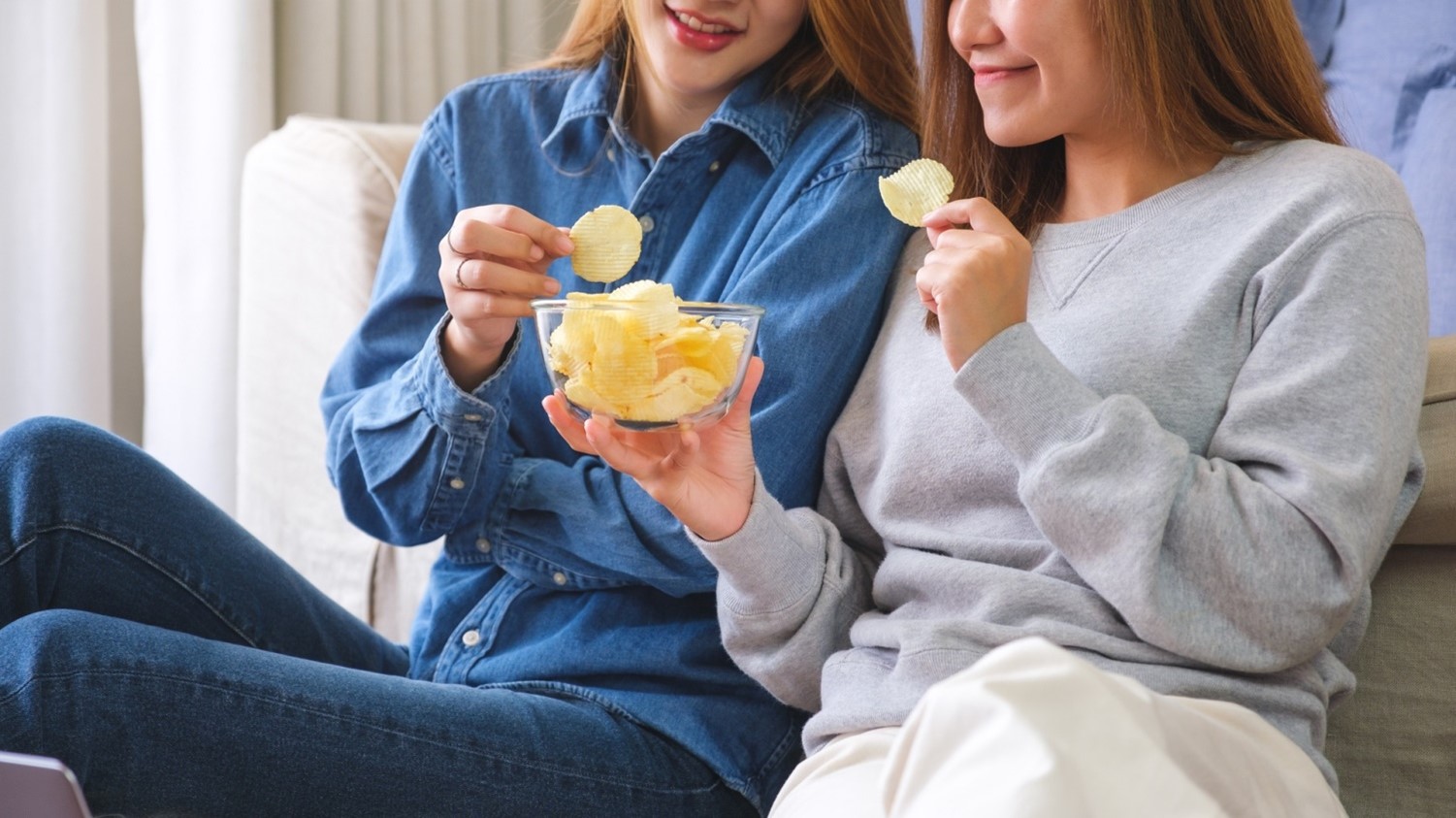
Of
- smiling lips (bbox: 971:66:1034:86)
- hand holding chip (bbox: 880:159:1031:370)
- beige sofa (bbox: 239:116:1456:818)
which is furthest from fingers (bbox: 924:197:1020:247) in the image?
beige sofa (bbox: 239:116:1456:818)

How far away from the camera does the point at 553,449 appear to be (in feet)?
4.46

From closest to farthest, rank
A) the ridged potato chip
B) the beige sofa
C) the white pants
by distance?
the white pants < the ridged potato chip < the beige sofa

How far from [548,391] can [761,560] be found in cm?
32

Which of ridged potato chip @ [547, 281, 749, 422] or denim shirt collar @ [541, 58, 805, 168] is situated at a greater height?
denim shirt collar @ [541, 58, 805, 168]

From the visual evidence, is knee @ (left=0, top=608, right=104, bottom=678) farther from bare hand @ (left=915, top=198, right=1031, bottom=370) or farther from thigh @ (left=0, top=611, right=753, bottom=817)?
bare hand @ (left=915, top=198, right=1031, bottom=370)

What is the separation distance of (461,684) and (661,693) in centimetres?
19

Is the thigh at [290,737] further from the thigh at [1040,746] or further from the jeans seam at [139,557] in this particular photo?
the thigh at [1040,746]

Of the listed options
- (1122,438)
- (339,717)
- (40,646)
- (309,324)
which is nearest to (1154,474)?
(1122,438)

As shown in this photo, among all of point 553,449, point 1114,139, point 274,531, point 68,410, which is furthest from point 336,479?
point 68,410

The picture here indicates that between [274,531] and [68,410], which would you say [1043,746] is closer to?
[274,531]

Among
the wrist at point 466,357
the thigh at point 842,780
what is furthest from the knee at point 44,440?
the thigh at point 842,780

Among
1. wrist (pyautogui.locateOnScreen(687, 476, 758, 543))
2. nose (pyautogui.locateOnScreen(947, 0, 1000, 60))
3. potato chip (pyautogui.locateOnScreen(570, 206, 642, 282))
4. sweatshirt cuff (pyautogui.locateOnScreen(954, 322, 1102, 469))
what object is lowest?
wrist (pyautogui.locateOnScreen(687, 476, 758, 543))

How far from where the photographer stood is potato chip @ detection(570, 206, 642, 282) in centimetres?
112

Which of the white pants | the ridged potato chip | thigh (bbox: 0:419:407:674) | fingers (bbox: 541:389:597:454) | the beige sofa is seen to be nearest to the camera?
the white pants
